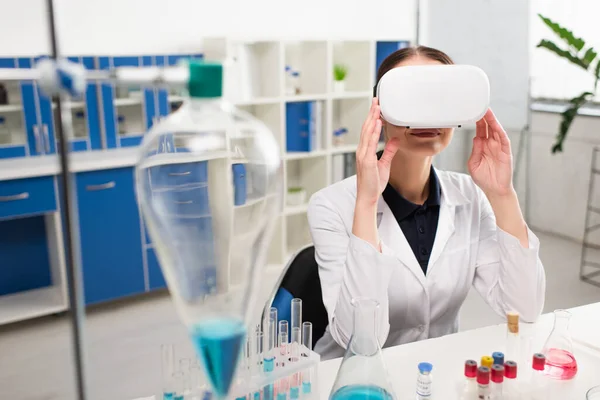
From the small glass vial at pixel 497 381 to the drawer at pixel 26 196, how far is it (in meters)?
2.28

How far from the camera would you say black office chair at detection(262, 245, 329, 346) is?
135cm

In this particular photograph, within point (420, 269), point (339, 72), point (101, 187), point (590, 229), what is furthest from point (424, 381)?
point (590, 229)

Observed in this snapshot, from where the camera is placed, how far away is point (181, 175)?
425mm

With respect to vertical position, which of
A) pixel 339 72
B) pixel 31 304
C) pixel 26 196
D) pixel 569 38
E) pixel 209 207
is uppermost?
pixel 569 38

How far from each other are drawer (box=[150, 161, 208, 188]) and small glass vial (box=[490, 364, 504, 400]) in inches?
27.2

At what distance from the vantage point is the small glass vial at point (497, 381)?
92 centimetres

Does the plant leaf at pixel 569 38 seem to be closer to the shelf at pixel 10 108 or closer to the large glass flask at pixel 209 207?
the shelf at pixel 10 108

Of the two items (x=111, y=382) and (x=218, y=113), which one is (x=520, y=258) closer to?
(x=218, y=113)

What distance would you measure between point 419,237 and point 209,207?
1.03 meters

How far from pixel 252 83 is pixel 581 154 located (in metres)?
2.33

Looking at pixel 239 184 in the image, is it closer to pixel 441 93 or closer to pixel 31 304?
pixel 441 93

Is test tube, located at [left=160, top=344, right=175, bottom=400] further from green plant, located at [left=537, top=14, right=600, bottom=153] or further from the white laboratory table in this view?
green plant, located at [left=537, top=14, right=600, bottom=153]

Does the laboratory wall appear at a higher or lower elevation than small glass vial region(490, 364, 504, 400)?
higher

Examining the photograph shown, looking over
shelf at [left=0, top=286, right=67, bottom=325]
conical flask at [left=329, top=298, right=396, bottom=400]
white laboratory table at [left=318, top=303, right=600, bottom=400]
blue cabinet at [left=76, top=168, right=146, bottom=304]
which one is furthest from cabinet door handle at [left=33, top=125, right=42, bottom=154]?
conical flask at [left=329, top=298, right=396, bottom=400]
